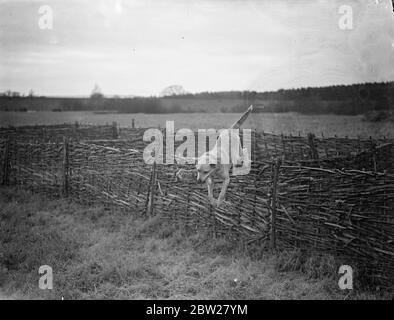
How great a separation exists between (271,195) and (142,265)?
2.17 meters

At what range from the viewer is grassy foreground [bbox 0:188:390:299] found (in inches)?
179

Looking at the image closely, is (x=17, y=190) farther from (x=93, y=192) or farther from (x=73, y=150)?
(x=93, y=192)

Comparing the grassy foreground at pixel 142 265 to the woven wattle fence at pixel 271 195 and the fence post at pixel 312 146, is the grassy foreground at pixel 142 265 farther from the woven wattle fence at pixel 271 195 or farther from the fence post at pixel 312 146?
the fence post at pixel 312 146

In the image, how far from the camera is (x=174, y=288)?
4703 millimetres

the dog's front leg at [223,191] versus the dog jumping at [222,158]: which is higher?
the dog jumping at [222,158]

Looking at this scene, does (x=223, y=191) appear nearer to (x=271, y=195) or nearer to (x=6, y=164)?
A: (x=271, y=195)

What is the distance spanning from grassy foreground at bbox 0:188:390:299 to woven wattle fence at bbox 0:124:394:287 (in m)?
0.32

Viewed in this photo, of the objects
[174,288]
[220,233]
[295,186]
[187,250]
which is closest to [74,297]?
[174,288]

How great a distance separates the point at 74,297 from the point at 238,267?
2.18m

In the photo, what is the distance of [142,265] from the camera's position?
522cm

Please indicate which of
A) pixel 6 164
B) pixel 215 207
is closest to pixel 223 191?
pixel 215 207

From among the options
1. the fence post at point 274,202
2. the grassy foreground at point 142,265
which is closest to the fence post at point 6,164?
the grassy foreground at point 142,265

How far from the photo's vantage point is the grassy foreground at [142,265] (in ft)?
14.9

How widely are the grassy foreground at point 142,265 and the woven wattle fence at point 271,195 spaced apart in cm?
32
